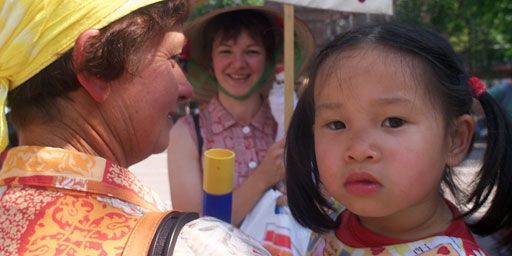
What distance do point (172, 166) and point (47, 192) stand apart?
4.84ft

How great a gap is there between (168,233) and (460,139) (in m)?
0.85

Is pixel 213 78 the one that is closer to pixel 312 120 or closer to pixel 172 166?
pixel 172 166

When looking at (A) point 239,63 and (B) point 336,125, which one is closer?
(B) point 336,125

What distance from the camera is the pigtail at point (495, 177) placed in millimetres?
1597

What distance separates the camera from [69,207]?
4.00ft

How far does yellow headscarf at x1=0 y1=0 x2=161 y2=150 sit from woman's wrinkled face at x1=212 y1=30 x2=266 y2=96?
1.49m

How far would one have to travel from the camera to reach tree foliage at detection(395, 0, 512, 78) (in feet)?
23.0

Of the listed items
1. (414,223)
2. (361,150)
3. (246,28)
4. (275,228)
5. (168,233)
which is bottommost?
(275,228)

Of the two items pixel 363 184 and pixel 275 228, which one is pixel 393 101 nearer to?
pixel 363 184

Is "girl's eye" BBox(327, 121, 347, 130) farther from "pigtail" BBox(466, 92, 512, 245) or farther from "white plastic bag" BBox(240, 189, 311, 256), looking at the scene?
"white plastic bag" BBox(240, 189, 311, 256)

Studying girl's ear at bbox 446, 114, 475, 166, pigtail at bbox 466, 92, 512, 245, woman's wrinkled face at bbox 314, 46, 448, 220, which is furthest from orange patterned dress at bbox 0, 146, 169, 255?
pigtail at bbox 466, 92, 512, 245

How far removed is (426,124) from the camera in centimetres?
143

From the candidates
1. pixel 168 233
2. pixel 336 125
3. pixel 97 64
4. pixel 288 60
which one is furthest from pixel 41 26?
pixel 288 60

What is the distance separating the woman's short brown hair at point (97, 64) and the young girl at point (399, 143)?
0.49 meters
